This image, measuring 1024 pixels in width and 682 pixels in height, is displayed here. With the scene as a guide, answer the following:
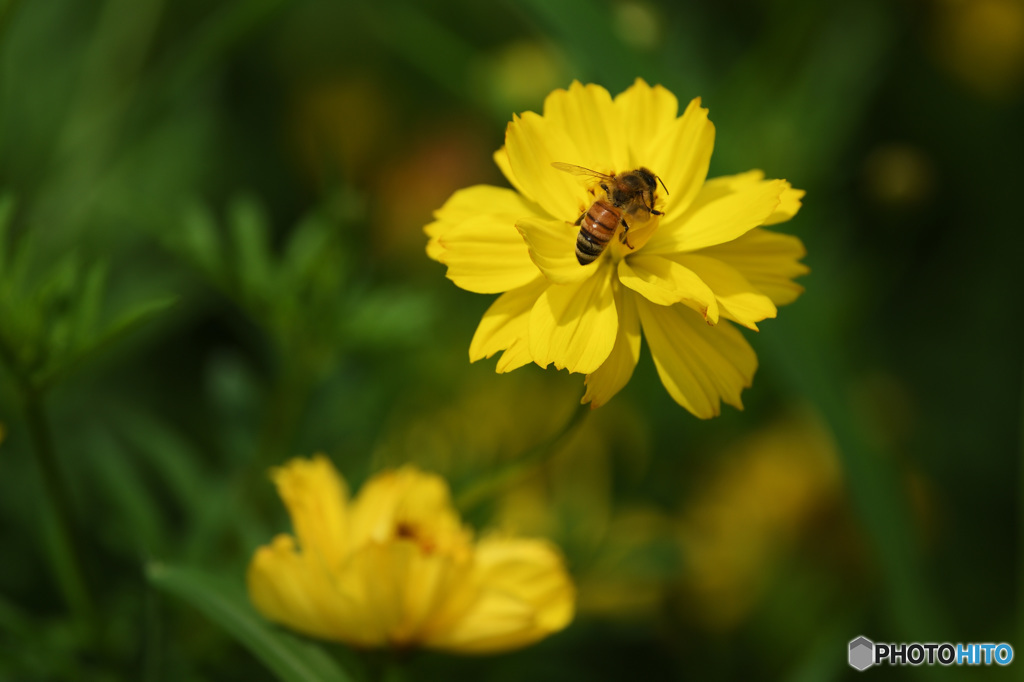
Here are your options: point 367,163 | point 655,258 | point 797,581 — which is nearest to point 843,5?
point 367,163

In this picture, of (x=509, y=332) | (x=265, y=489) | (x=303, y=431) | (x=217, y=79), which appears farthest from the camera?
(x=217, y=79)

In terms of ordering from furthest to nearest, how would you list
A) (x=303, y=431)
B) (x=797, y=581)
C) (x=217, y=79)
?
(x=217, y=79) < (x=797, y=581) < (x=303, y=431)

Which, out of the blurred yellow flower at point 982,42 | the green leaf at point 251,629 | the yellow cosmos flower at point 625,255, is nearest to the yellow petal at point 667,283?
the yellow cosmos flower at point 625,255

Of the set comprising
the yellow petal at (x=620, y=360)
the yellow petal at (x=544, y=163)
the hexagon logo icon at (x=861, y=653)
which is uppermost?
the yellow petal at (x=544, y=163)

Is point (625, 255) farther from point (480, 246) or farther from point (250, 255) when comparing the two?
point (250, 255)

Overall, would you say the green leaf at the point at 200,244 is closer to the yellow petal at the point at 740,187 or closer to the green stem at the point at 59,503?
the green stem at the point at 59,503

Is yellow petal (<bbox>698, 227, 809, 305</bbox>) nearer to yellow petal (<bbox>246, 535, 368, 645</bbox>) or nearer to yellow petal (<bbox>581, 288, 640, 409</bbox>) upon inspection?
yellow petal (<bbox>581, 288, 640, 409</bbox>)

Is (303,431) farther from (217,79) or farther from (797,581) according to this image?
(217,79)
